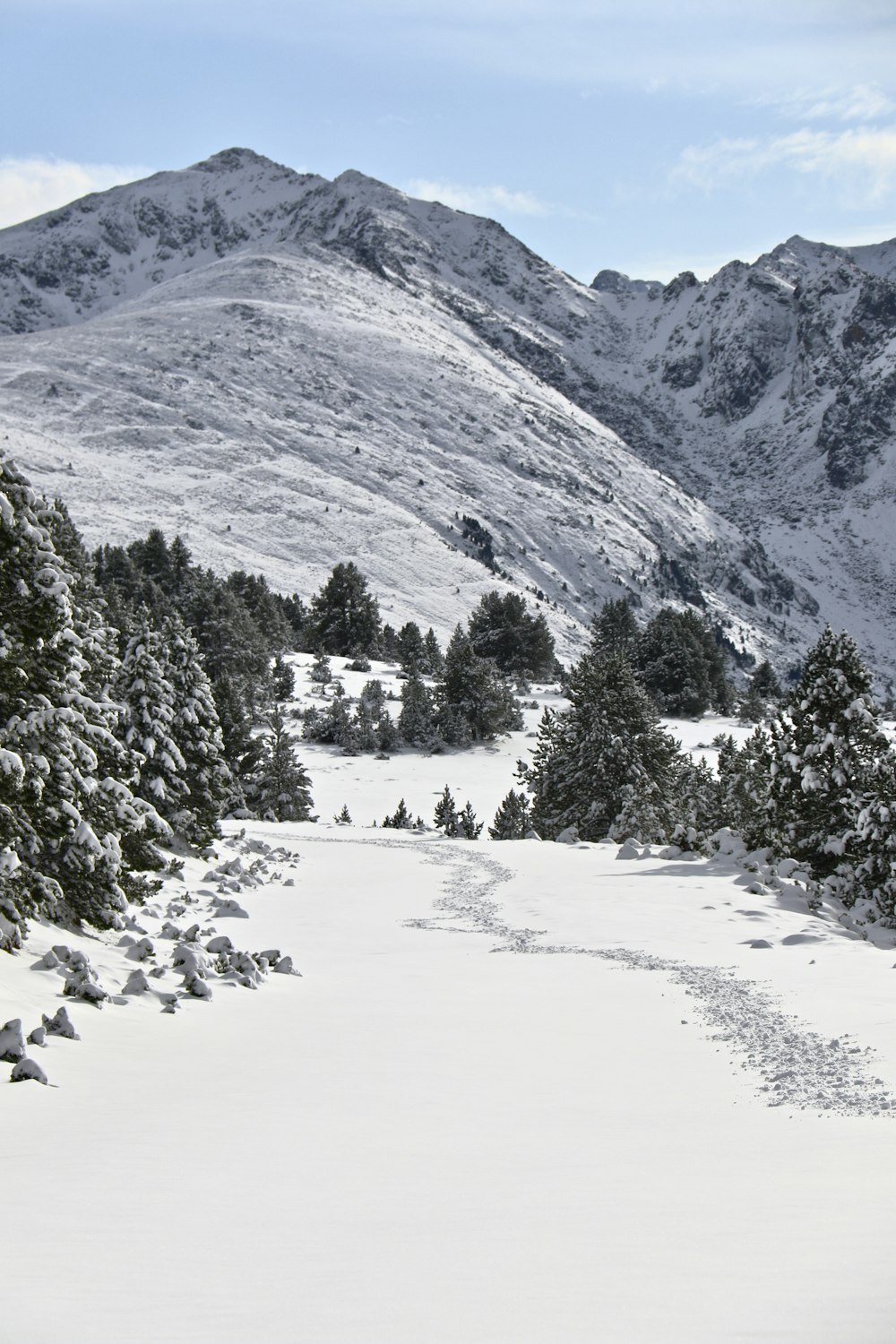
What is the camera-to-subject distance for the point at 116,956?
13.4 metres

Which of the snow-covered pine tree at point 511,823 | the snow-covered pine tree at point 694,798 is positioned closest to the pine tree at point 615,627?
the snow-covered pine tree at point 694,798

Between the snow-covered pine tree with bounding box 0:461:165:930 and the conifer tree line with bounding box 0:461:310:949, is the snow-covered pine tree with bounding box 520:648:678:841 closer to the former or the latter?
the conifer tree line with bounding box 0:461:310:949

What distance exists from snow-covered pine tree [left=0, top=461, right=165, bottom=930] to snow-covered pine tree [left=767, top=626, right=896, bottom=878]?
48.6 ft

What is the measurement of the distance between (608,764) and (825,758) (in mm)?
14864

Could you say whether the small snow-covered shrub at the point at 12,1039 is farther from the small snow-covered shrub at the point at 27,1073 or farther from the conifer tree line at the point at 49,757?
the conifer tree line at the point at 49,757

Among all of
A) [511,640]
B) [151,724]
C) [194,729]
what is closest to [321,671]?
[511,640]

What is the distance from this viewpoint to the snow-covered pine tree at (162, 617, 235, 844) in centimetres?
A: 2678


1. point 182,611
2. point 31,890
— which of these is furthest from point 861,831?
point 182,611

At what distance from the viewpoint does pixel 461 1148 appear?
687cm

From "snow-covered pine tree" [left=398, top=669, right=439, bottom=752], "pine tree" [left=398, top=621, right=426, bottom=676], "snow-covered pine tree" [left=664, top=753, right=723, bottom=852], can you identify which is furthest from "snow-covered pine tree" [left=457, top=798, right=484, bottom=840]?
"pine tree" [left=398, top=621, right=426, bottom=676]

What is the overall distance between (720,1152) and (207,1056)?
4378 millimetres

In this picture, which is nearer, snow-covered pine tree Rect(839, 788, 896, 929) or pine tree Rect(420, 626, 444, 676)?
snow-covered pine tree Rect(839, 788, 896, 929)

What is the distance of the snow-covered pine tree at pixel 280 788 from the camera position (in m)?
47.3

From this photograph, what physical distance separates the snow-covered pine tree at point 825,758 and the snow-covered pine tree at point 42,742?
1480cm
